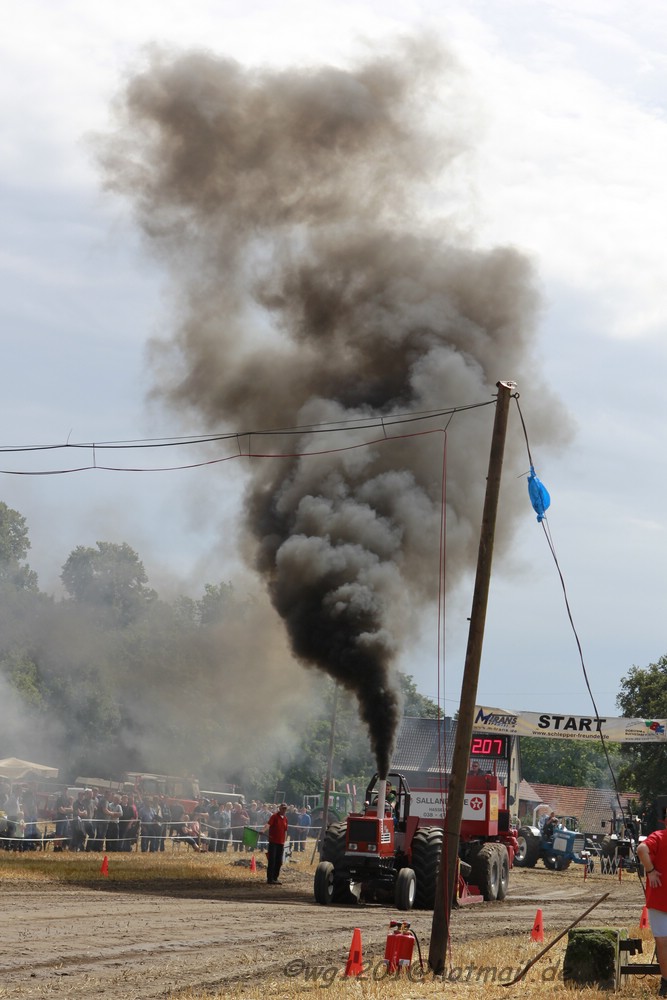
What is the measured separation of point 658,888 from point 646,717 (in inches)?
1782

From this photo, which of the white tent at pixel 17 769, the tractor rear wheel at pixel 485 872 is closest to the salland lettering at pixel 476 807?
the tractor rear wheel at pixel 485 872

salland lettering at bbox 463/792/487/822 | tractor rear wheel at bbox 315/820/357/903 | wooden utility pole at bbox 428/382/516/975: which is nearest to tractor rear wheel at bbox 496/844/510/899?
salland lettering at bbox 463/792/487/822

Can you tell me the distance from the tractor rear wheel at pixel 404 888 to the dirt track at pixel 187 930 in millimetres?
249

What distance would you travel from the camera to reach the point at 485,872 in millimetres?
21797

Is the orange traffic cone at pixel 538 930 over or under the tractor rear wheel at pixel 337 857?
under

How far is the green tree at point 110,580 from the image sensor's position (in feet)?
273

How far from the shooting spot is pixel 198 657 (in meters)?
68.9

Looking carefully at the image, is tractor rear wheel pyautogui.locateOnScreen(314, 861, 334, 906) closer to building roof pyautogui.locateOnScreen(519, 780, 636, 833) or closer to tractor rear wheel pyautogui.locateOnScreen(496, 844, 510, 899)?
tractor rear wheel pyautogui.locateOnScreen(496, 844, 510, 899)

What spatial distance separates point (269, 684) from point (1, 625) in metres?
17.7

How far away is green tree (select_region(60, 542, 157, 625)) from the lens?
8319cm

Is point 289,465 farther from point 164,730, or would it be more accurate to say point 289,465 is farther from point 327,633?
point 164,730

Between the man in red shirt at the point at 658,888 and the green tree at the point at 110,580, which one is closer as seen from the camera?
the man in red shirt at the point at 658,888

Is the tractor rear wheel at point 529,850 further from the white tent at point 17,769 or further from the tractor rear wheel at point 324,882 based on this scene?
the white tent at point 17,769

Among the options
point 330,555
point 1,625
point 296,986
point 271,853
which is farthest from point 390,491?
point 1,625
